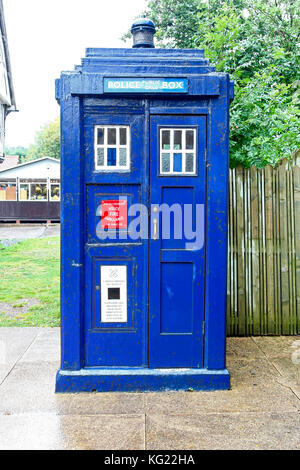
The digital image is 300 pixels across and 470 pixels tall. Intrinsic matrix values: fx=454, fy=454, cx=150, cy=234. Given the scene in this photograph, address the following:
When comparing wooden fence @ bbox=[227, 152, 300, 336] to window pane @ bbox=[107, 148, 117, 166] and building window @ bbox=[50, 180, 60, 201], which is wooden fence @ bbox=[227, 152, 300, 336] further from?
building window @ bbox=[50, 180, 60, 201]

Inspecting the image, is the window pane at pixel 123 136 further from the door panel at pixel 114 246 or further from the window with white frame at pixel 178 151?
the window with white frame at pixel 178 151

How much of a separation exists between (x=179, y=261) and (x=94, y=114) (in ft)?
4.86

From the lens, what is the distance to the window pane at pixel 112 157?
13.0 ft

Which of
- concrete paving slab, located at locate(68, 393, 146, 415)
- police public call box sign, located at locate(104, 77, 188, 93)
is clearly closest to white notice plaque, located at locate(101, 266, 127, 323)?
concrete paving slab, located at locate(68, 393, 146, 415)

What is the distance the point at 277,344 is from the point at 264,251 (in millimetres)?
1104

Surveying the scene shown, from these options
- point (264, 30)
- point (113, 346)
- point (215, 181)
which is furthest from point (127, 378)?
point (264, 30)

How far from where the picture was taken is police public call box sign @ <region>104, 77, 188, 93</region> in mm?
3824

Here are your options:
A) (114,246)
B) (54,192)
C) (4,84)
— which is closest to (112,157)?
(114,246)

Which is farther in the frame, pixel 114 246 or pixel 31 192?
pixel 31 192

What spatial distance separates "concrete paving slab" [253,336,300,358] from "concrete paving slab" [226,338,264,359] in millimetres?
68

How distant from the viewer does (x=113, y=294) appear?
13.2 ft

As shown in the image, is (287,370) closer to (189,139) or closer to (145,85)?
(189,139)

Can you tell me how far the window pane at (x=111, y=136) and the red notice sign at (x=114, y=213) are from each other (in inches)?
20.1

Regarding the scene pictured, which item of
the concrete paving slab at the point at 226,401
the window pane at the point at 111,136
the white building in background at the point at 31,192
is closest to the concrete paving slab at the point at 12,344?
the concrete paving slab at the point at 226,401
